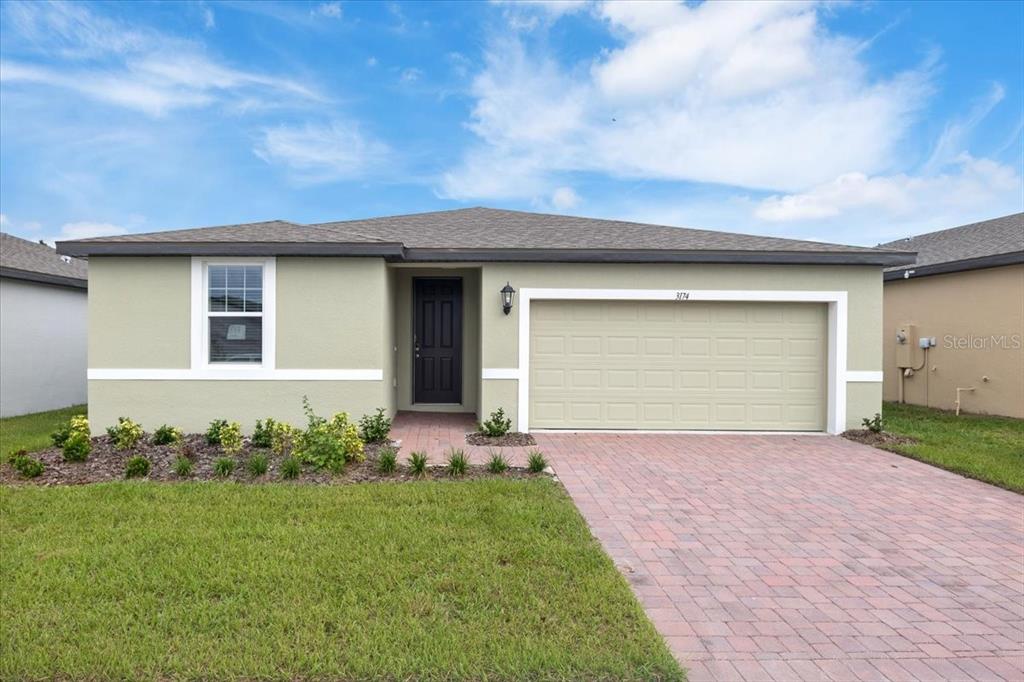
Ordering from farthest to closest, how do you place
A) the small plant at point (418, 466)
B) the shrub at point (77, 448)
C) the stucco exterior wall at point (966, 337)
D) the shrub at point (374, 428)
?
the stucco exterior wall at point (966, 337), the shrub at point (374, 428), the shrub at point (77, 448), the small plant at point (418, 466)

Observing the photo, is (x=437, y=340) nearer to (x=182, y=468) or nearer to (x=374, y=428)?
(x=374, y=428)

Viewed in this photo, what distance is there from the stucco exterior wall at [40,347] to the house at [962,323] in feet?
56.9

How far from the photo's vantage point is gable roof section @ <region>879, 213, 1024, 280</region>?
10766 mm

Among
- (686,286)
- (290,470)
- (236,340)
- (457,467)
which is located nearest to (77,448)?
(236,340)

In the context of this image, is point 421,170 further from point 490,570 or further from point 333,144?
point 490,570

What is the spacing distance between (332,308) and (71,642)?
574cm

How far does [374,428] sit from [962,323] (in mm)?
12488

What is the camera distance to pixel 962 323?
11.5 metres

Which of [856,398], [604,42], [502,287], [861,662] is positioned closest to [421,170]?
[604,42]

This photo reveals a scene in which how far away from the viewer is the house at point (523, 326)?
311 inches

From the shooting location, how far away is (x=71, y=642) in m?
2.68

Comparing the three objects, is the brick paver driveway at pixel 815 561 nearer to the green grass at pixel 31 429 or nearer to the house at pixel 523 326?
the house at pixel 523 326

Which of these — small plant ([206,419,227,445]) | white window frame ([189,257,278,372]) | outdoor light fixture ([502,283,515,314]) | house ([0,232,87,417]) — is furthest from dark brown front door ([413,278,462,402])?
house ([0,232,87,417])

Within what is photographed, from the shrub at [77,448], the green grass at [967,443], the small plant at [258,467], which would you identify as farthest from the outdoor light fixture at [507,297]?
the green grass at [967,443]
